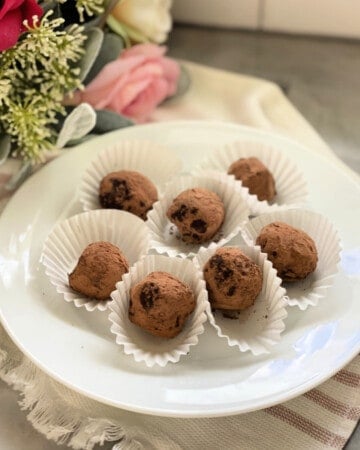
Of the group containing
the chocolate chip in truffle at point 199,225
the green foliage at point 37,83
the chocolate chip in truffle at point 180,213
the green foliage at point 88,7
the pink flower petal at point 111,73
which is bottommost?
the chocolate chip in truffle at point 199,225

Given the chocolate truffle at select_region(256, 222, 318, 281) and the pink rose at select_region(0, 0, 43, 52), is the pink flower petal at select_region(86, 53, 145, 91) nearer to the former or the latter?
the pink rose at select_region(0, 0, 43, 52)

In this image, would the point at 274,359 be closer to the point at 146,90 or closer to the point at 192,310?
the point at 192,310

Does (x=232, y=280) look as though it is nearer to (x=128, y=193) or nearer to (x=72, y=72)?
(x=128, y=193)

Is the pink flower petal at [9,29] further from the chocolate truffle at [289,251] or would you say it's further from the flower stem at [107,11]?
the chocolate truffle at [289,251]

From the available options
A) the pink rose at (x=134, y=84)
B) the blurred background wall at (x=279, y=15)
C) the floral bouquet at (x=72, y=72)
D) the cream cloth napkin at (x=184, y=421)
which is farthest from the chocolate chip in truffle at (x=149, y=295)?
the blurred background wall at (x=279, y=15)

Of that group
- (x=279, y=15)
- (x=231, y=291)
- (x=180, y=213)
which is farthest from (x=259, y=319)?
(x=279, y=15)

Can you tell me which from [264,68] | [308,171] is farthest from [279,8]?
[308,171]

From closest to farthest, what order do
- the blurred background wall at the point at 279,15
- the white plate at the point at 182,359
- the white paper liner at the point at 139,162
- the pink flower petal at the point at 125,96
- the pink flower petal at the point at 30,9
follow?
the white plate at the point at 182,359 < the pink flower petal at the point at 30,9 < the white paper liner at the point at 139,162 < the pink flower petal at the point at 125,96 < the blurred background wall at the point at 279,15
